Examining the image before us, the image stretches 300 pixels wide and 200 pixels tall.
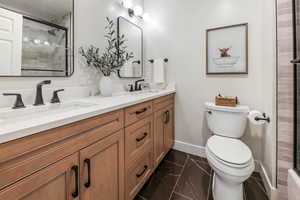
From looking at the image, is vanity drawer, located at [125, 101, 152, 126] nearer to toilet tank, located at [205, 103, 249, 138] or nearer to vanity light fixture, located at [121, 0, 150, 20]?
toilet tank, located at [205, 103, 249, 138]

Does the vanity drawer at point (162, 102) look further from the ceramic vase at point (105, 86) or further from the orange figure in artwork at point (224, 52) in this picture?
the orange figure in artwork at point (224, 52)

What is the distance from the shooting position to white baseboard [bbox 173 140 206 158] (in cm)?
200

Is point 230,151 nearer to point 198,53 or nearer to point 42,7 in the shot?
point 198,53

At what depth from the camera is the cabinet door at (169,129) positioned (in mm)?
1870

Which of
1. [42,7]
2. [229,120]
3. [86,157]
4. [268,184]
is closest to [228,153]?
[229,120]

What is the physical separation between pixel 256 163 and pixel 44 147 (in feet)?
6.80

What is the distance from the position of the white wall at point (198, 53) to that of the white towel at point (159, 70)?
0.39 ft

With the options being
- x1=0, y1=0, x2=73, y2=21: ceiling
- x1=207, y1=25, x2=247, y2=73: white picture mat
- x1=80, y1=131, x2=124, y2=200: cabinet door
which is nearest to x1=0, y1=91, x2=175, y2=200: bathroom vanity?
x1=80, y1=131, x2=124, y2=200: cabinet door

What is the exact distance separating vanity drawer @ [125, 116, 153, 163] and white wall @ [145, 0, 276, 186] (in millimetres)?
837

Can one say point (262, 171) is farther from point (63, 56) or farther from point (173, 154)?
point (63, 56)

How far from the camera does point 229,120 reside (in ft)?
5.08

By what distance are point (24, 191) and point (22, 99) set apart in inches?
27.8

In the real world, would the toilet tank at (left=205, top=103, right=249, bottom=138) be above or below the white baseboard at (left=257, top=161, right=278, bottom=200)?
above

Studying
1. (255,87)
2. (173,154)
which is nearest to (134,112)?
(173,154)
